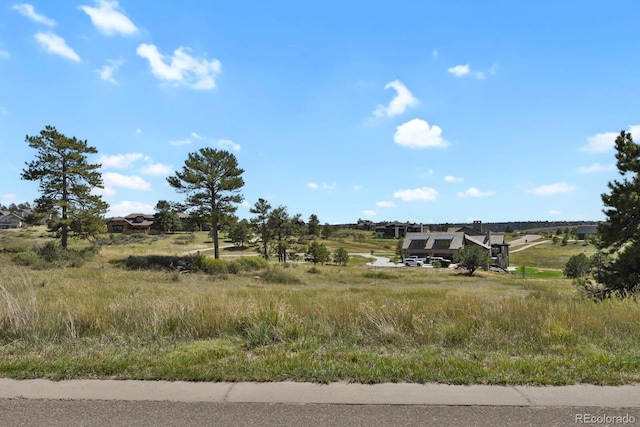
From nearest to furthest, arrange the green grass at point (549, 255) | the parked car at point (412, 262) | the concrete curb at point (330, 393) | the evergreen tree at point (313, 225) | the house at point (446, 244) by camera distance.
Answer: the concrete curb at point (330, 393), the parked car at point (412, 262), the house at point (446, 244), the green grass at point (549, 255), the evergreen tree at point (313, 225)

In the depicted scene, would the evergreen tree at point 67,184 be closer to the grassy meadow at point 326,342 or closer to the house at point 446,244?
the grassy meadow at point 326,342

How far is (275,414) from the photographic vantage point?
354 centimetres

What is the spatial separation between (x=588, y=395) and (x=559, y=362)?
91cm

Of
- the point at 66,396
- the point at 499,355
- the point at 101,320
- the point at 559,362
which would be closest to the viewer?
the point at 66,396

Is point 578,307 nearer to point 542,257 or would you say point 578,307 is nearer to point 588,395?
point 588,395

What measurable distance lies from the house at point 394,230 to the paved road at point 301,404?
15529 cm

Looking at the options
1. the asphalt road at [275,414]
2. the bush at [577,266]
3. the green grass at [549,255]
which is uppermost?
the asphalt road at [275,414]

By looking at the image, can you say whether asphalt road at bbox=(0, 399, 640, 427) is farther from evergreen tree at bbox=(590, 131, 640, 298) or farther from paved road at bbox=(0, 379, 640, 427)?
evergreen tree at bbox=(590, 131, 640, 298)

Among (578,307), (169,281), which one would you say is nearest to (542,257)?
(169,281)

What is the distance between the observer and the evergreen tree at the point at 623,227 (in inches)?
539

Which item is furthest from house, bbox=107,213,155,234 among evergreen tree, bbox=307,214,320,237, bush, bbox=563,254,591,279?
bush, bbox=563,254,591,279

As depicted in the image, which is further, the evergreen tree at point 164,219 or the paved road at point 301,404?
the evergreen tree at point 164,219

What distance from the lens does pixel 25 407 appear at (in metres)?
3.72

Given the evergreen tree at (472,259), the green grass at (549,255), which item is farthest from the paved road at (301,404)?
the green grass at (549,255)
